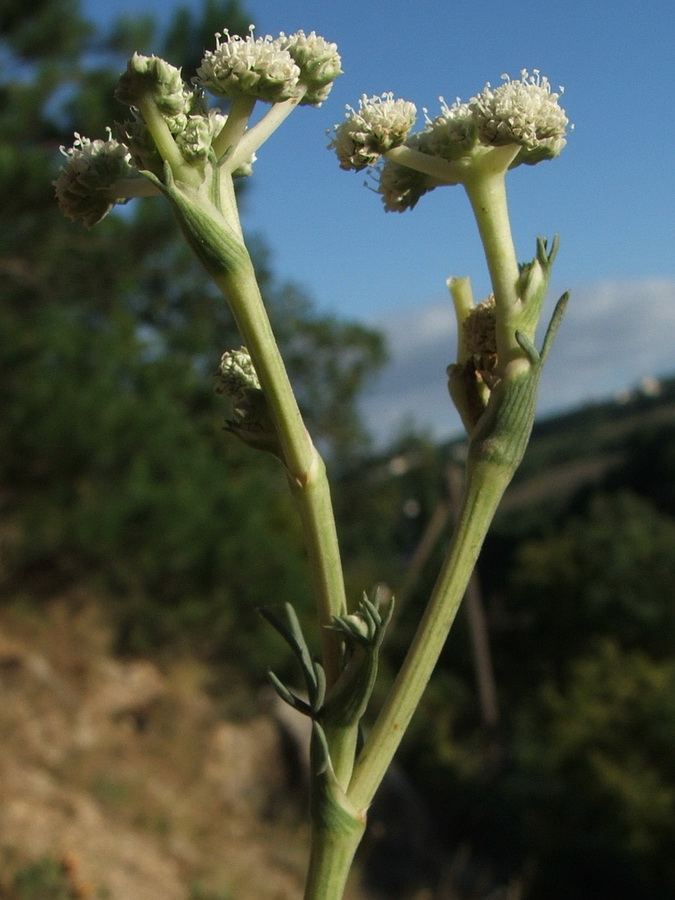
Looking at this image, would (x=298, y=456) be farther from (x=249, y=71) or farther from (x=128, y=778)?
(x=128, y=778)

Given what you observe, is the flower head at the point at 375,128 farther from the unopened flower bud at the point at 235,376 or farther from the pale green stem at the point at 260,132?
the unopened flower bud at the point at 235,376

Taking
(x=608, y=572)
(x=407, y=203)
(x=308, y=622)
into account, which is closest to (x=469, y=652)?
(x=608, y=572)

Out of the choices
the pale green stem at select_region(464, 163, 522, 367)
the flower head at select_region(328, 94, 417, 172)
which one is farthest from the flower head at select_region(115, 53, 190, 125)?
the pale green stem at select_region(464, 163, 522, 367)

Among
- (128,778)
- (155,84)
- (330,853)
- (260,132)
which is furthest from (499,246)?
(128,778)

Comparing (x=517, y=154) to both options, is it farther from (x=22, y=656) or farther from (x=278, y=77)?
(x=22, y=656)

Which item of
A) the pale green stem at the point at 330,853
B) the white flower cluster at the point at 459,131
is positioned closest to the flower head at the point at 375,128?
the white flower cluster at the point at 459,131

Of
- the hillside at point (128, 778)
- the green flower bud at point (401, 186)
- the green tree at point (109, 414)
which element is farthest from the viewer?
the green tree at point (109, 414)

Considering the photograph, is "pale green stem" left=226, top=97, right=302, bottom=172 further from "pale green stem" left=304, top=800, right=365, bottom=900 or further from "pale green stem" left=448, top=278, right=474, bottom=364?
"pale green stem" left=304, top=800, right=365, bottom=900
